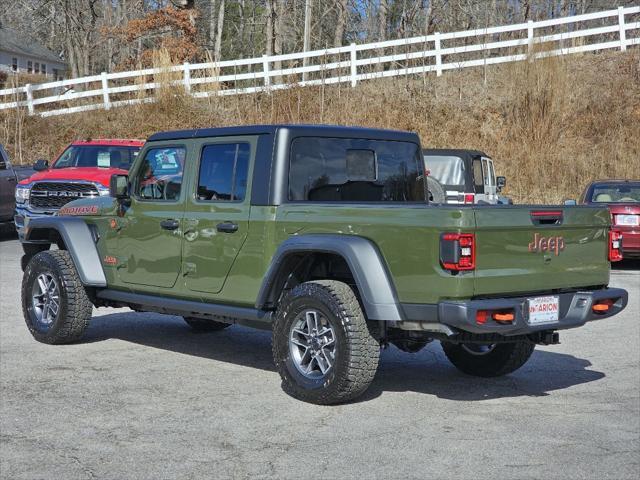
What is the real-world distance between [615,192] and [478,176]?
2.89 meters

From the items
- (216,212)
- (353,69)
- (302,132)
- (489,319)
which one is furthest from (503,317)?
(353,69)

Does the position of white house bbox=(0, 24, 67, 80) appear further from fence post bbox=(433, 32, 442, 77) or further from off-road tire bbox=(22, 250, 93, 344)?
off-road tire bbox=(22, 250, 93, 344)

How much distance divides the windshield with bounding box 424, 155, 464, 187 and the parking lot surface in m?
9.77

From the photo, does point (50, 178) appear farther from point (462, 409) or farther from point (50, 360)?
point (462, 409)

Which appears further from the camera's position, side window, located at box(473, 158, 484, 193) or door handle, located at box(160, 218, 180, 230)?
side window, located at box(473, 158, 484, 193)

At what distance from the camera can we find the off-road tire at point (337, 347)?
21.5 feet

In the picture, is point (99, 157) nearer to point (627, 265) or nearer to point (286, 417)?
point (627, 265)

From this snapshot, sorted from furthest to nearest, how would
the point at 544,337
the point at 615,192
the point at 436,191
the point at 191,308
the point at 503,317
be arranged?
the point at 436,191, the point at 615,192, the point at 191,308, the point at 544,337, the point at 503,317

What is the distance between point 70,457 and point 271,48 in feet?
122

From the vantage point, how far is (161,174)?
27.2ft

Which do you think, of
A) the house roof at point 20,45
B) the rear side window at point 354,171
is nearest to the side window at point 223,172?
the rear side window at point 354,171

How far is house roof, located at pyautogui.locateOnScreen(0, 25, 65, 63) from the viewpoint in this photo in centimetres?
7388

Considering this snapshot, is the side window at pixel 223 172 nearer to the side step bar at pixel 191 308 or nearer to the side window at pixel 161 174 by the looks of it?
the side window at pixel 161 174

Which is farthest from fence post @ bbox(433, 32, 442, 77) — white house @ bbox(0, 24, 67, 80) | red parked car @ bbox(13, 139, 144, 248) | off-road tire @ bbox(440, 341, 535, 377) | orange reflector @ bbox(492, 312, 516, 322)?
white house @ bbox(0, 24, 67, 80)
